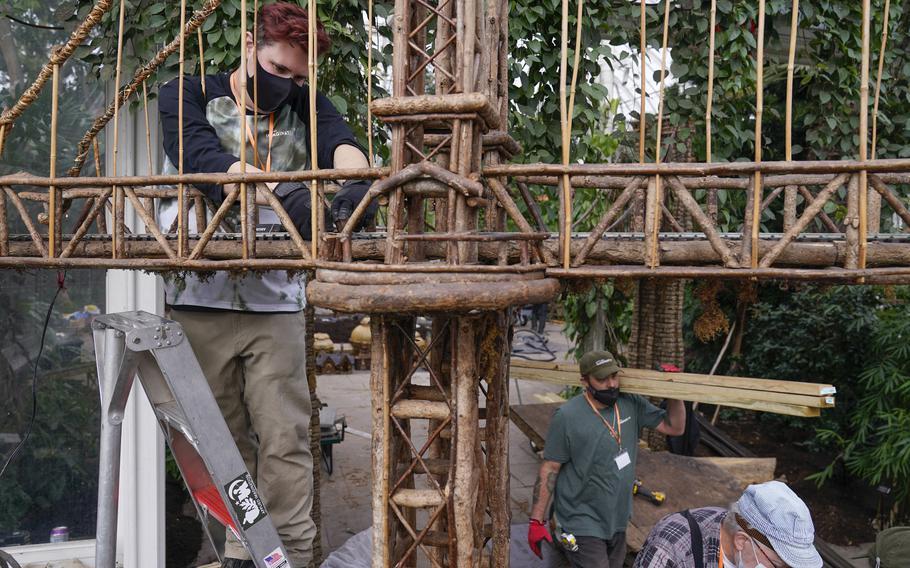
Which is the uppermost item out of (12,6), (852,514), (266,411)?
(12,6)

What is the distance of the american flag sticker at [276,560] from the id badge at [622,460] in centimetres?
255

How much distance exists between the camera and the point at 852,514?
7.23 meters

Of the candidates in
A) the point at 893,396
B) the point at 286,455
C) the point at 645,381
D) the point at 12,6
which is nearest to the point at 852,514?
the point at 893,396

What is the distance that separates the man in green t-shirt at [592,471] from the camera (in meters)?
4.23

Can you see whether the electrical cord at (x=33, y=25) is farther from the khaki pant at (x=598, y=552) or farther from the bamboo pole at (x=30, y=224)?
the khaki pant at (x=598, y=552)

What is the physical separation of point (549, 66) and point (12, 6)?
12.5 feet

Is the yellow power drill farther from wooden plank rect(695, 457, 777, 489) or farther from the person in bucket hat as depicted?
the person in bucket hat

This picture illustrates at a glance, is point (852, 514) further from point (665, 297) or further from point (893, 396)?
point (665, 297)

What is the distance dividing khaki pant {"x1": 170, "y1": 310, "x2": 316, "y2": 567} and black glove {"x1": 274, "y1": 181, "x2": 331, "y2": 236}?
0.89m

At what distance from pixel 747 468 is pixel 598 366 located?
2.52 metres

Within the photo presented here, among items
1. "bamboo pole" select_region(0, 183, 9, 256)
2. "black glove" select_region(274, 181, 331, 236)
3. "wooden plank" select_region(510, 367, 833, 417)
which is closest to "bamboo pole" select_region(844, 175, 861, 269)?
"wooden plank" select_region(510, 367, 833, 417)

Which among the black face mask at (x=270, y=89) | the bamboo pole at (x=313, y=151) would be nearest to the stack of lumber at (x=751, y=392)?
the bamboo pole at (x=313, y=151)

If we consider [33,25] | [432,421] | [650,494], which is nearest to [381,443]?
[432,421]

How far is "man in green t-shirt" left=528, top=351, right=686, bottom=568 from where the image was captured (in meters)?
4.23
